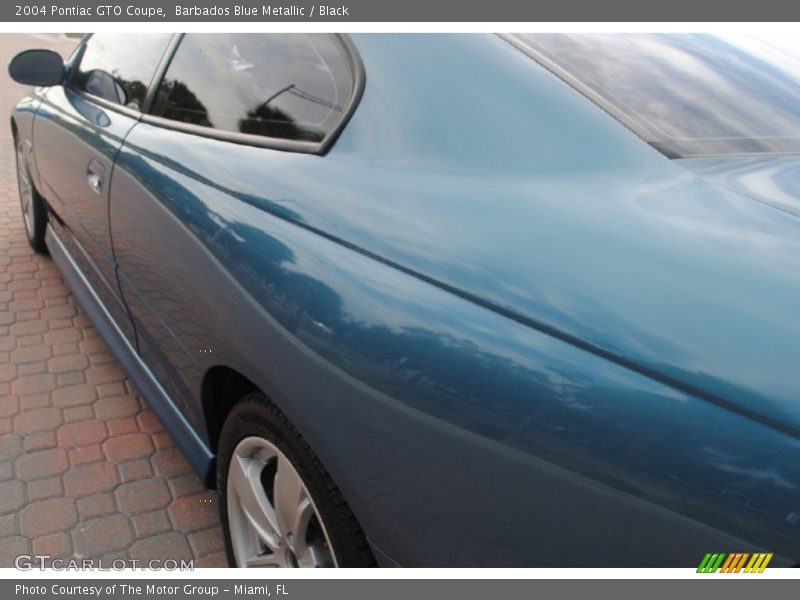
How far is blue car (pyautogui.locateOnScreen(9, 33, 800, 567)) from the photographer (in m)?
0.94

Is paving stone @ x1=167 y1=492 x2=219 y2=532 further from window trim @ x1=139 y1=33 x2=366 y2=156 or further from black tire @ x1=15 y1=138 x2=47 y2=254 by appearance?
black tire @ x1=15 y1=138 x2=47 y2=254

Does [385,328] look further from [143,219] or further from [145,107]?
[145,107]

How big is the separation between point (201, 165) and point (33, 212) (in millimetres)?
2820

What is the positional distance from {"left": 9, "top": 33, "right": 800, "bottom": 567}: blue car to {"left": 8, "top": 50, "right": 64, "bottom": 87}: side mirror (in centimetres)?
136

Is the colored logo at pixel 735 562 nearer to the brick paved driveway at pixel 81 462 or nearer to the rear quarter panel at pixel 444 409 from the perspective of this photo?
the rear quarter panel at pixel 444 409

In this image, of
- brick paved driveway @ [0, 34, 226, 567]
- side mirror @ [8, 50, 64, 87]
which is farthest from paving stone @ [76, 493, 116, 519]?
side mirror @ [8, 50, 64, 87]

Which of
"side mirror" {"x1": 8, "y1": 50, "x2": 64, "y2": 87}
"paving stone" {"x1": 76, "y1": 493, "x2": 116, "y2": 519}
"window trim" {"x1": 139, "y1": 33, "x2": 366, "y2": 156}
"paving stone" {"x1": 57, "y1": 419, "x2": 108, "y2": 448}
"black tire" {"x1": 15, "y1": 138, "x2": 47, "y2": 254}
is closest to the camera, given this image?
"window trim" {"x1": 139, "y1": 33, "x2": 366, "y2": 156}

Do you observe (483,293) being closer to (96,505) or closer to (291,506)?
(291,506)

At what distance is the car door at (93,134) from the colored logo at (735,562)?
2.08 m

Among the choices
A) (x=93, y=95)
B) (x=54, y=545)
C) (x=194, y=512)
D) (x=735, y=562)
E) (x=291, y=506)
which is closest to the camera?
(x=735, y=562)

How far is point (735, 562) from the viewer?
0.91 metres

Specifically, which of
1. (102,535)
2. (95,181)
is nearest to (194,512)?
(102,535)

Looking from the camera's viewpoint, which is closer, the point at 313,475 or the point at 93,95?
the point at 313,475

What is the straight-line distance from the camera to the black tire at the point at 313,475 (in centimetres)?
135
